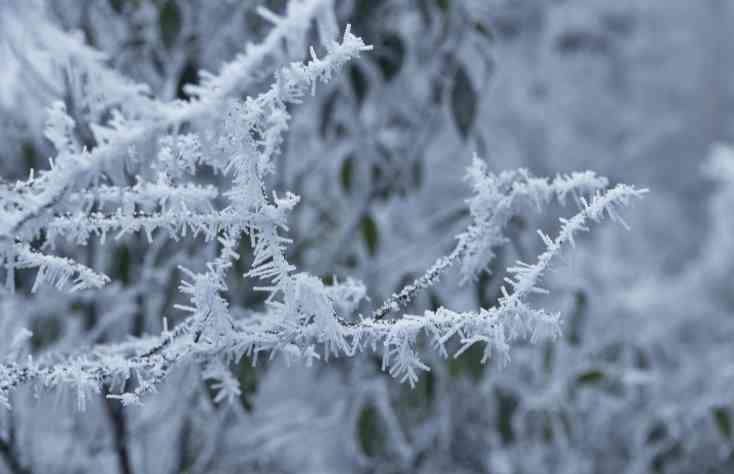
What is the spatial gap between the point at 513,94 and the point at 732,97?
151 inches

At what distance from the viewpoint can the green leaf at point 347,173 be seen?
1.53m

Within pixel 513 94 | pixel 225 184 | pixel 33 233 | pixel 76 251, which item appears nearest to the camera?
pixel 33 233

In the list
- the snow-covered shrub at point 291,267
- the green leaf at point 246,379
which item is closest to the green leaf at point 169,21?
the snow-covered shrub at point 291,267

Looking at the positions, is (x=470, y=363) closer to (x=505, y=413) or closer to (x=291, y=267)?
(x=505, y=413)

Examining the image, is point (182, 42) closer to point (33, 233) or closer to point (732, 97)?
point (33, 233)

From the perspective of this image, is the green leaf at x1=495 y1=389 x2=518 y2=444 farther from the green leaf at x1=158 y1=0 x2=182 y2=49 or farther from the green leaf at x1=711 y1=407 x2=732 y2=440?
the green leaf at x1=158 y1=0 x2=182 y2=49

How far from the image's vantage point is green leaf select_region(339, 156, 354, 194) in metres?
1.53

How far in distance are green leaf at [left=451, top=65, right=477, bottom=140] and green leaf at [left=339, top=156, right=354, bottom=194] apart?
0.30 meters

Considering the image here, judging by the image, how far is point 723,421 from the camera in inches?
62.4

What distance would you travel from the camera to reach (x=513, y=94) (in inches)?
217

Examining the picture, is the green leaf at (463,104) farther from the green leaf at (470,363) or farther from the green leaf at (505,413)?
the green leaf at (505,413)

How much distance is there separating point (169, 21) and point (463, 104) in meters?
0.48

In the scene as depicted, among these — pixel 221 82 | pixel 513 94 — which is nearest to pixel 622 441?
pixel 221 82

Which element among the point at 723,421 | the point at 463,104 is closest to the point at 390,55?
the point at 463,104
